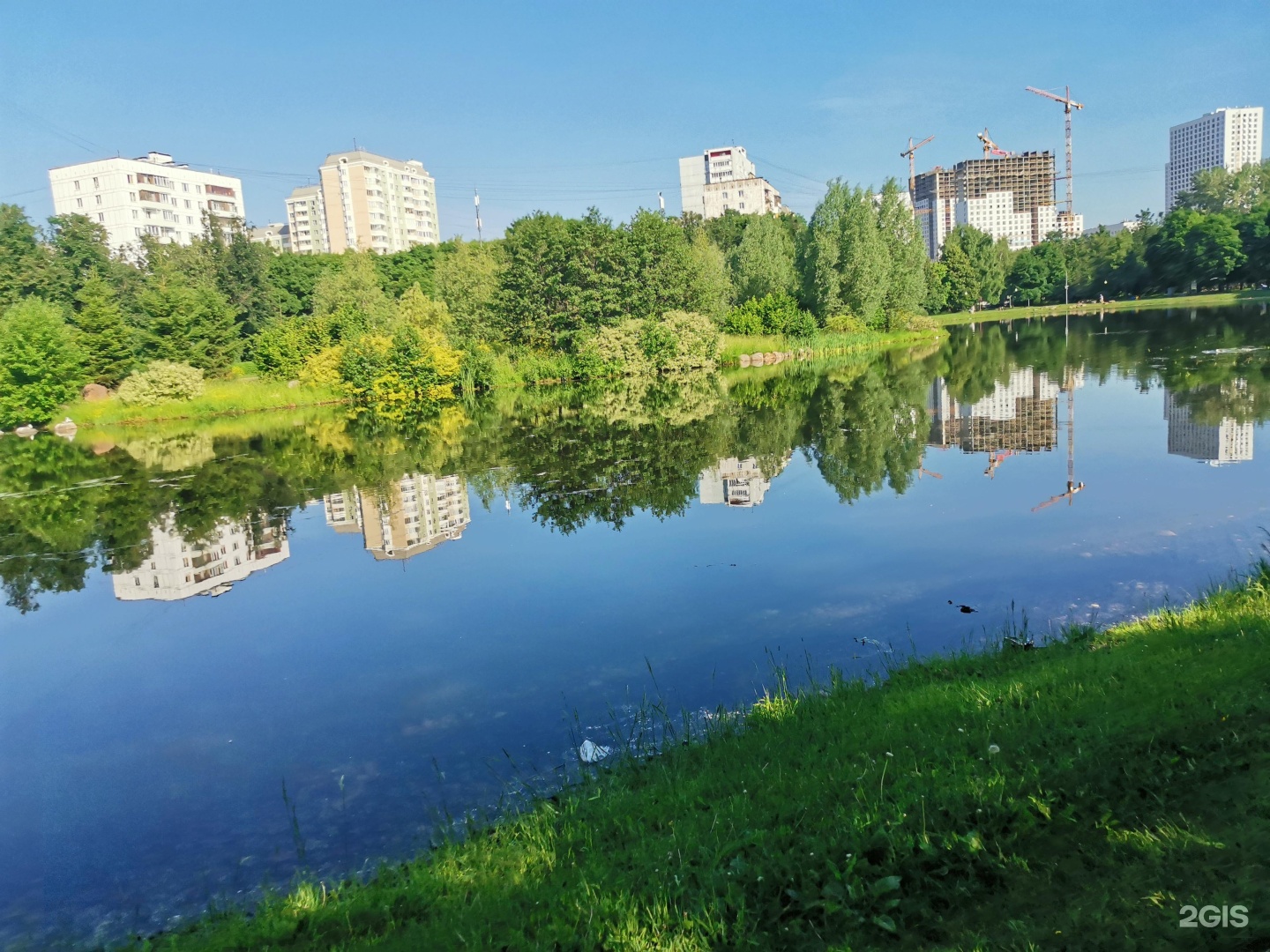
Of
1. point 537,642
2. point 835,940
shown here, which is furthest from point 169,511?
point 835,940

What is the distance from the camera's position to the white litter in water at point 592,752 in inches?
221

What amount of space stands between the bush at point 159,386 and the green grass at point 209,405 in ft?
1.26

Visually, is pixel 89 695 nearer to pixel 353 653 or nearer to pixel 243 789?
pixel 353 653

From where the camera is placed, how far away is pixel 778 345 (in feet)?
147

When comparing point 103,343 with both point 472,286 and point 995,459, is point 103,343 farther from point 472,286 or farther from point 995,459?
point 995,459

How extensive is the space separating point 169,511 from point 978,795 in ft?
48.1

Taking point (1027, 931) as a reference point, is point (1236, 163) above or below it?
above

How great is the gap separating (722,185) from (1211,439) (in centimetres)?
12858

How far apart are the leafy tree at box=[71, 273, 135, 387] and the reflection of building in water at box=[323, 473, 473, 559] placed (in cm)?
2719

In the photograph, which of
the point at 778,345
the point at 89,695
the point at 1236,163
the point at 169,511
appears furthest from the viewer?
the point at 1236,163

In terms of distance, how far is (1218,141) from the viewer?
531 ft

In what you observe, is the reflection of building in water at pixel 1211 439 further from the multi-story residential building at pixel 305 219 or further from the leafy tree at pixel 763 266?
the multi-story residential building at pixel 305 219

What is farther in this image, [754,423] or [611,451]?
[754,423]

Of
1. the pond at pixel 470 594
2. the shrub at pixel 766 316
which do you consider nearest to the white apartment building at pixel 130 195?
the shrub at pixel 766 316
